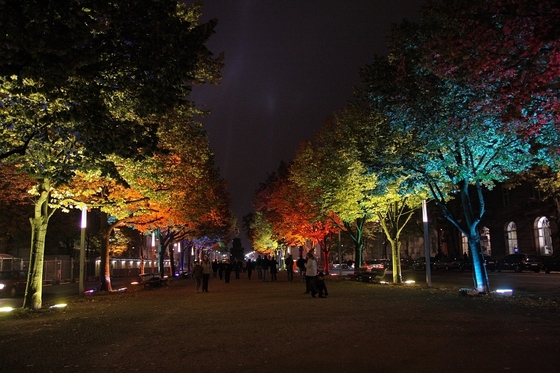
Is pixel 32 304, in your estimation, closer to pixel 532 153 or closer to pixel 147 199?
pixel 147 199

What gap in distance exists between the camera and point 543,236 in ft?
159

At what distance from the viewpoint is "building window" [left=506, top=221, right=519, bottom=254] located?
173 ft

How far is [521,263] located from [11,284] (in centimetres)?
3919

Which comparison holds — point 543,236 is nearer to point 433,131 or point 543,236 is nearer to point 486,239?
point 486,239

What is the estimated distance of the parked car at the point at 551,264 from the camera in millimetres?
36656

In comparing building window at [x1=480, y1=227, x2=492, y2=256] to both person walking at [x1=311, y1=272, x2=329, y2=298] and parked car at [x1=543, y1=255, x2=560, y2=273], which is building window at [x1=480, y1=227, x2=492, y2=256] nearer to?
parked car at [x1=543, y1=255, x2=560, y2=273]

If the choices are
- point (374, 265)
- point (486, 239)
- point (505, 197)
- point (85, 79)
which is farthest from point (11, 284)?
point (486, 239)

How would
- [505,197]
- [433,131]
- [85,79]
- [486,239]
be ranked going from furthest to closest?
[486,239]
[505,197]
[433,131]
[85,79]

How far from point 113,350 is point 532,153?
15.2m

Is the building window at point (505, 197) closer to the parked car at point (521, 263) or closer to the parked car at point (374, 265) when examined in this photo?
the parked car at point (521, 263)

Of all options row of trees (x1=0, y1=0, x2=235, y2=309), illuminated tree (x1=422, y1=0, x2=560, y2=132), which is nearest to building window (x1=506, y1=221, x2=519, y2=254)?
illuminated tree (x1=422, y1=0, x2=560, y2=132)

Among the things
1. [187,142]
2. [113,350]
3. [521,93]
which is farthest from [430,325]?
[187,142]

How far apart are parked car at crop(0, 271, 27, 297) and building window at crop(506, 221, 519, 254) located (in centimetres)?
4927

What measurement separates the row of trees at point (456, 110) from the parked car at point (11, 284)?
63.9 feet
